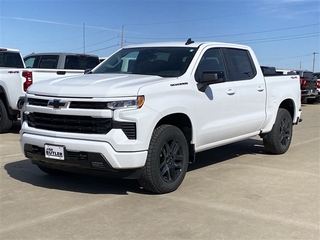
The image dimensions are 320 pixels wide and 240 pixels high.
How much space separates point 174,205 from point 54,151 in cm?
149

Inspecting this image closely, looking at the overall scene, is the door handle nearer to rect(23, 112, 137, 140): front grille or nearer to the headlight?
the headlight

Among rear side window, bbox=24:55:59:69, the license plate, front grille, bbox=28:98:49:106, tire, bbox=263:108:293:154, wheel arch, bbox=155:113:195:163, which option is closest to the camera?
the license plate

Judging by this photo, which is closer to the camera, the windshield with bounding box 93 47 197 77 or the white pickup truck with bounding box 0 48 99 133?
the windshield with bounding box 93 47 197 77

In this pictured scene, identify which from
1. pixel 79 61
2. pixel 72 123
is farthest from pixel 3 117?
pixel 72 123

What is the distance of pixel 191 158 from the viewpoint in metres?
5.85

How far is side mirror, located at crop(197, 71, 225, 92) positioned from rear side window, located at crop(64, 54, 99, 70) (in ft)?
23.8

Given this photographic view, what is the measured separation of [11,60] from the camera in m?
10.9

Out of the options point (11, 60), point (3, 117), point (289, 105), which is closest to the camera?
point (289, 105)

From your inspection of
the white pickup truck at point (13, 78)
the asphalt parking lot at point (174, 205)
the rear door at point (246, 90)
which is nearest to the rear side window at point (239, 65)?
the rear door at point (246, 90)

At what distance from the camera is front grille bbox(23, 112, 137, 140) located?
4836 mm

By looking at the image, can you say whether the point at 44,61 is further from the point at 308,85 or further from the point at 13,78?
the point at 308,85

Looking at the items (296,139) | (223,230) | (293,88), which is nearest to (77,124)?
(223,230)

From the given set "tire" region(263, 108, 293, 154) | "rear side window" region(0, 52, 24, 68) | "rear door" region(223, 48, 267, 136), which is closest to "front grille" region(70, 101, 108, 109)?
"rear door" region(223, 48, 267, 136)

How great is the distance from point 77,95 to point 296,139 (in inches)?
260
